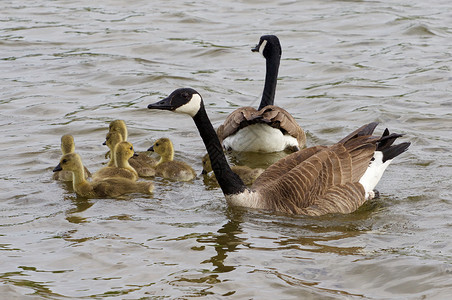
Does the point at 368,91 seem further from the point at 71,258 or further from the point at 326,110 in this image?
the point at 71,258

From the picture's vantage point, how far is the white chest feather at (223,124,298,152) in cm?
1036

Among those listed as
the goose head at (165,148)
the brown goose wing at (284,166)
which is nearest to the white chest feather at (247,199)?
the brown goose wing at (284,166)

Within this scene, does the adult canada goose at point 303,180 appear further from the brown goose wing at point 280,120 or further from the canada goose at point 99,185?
the brown goose wing at point 280,120

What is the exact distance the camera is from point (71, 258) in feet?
22.8

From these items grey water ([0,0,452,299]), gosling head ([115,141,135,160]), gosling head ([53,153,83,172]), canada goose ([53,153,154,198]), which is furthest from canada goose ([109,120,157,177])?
gosling head ([53,153,83,172])

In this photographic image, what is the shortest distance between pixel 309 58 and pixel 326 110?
3.15 meters

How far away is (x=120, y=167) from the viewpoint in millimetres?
9344

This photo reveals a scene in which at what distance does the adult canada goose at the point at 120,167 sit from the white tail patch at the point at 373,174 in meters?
2.62

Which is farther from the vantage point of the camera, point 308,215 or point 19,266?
point 308,215

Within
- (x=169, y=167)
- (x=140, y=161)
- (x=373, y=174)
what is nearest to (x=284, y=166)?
(x=373, y=174)

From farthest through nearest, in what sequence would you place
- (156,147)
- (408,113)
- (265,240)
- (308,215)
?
(408,113), (156,147), (308,215), (265,240)

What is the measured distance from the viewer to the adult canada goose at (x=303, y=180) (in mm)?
8078

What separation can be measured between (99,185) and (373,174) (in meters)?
2.94

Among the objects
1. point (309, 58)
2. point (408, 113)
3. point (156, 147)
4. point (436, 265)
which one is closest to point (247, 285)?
point (436, 265)
